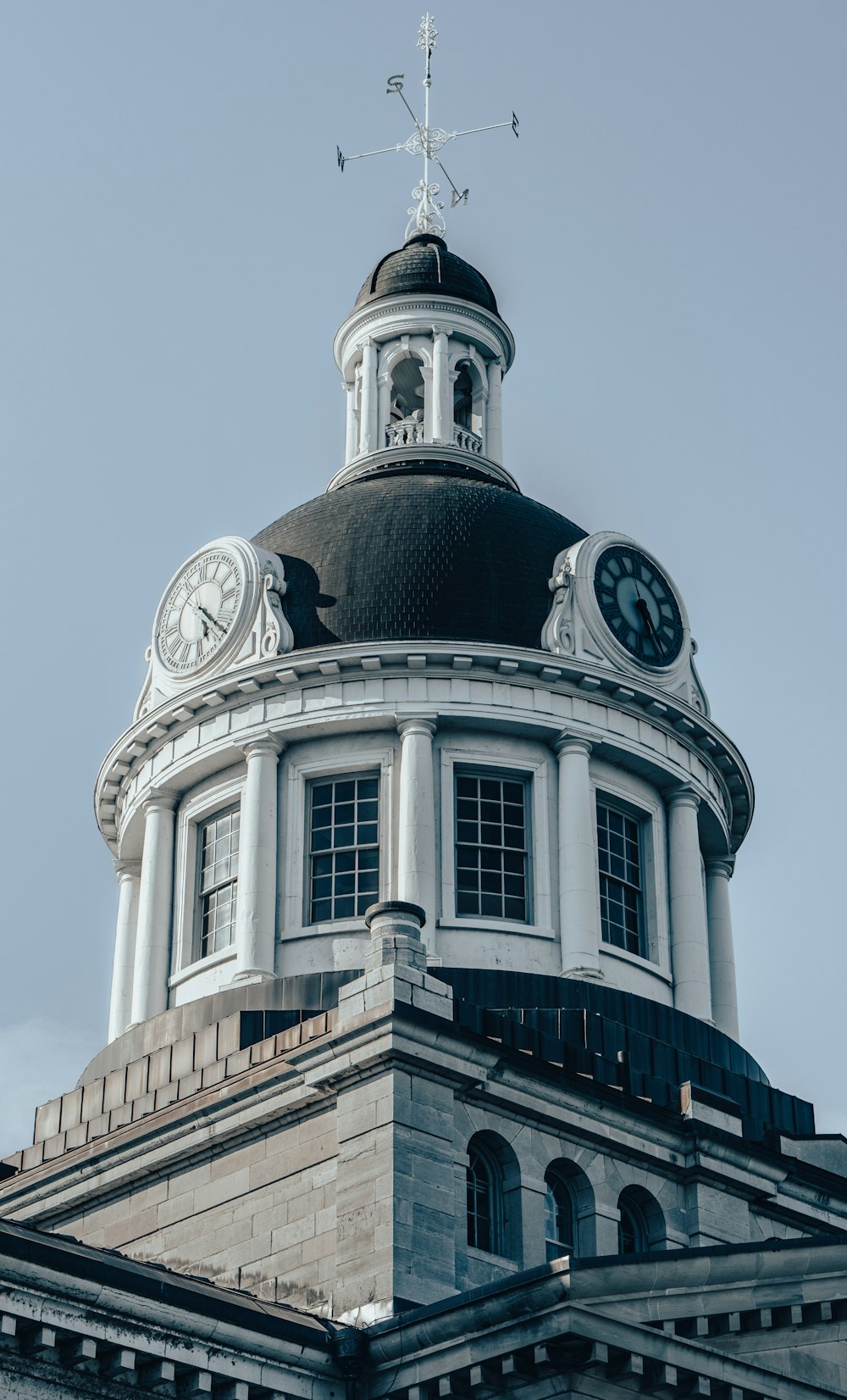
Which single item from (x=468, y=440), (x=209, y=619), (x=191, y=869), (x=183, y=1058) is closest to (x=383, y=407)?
(x=468, y=440)

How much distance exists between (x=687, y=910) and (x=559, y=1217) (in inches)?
338

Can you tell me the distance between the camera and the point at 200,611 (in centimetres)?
4622

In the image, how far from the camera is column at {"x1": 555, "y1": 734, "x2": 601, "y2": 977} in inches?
1638

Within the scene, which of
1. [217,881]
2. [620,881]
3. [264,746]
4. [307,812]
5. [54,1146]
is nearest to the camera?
[54,1146]

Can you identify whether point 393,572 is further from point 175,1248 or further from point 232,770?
point 175,1248

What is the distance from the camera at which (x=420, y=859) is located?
41719mm

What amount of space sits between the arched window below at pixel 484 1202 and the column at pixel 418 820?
5.19 m

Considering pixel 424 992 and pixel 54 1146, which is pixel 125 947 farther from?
pixel 424 992

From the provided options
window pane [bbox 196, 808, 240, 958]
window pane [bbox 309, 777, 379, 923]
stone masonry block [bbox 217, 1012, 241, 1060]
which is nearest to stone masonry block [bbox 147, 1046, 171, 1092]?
stone masonry block [bbox 217, 1012, 241, 1060]

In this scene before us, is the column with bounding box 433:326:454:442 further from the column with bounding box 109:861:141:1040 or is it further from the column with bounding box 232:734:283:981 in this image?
the column with bounding box 109:861:141:1040

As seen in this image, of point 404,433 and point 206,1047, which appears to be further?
point 404,433

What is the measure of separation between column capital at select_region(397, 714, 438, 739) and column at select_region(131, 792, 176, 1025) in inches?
194

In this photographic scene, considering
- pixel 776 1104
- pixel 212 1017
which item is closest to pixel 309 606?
pixel 212 1017

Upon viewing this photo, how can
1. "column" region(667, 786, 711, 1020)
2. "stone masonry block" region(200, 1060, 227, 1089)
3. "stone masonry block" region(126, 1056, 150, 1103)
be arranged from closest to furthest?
1. "stone masonry block" region(200, 1060, 227, 1089)
2. "stone masonry block" region(126, 1056, 150, 1103)
3. "column" region(667, 786, 711, 1020)
